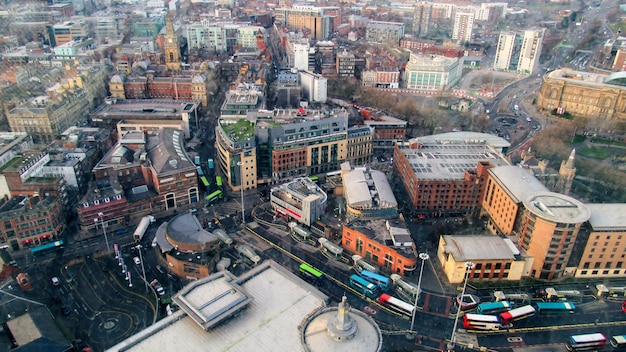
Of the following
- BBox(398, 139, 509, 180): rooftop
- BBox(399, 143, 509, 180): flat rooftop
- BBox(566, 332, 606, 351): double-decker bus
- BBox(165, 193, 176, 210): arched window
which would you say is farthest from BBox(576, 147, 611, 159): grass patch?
BBox(165, 193, 176, 210): arched window

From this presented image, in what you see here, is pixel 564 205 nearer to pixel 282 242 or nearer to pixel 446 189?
pixel 446 189

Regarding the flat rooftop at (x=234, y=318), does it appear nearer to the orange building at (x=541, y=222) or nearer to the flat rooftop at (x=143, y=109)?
the orange building at (x=541, y=222)

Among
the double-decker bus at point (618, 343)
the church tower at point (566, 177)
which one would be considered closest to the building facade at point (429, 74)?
the church tower at point (566, 177)

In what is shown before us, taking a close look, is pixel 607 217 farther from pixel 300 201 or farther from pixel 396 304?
pixel 300 201

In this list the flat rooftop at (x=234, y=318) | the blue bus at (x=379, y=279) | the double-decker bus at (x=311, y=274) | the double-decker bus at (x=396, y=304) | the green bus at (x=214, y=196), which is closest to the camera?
the flat rooftop at (x=234, y=318)

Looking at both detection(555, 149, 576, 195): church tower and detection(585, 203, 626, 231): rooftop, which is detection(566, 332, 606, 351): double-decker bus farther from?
detection(555, 149, 576, 195): church tower

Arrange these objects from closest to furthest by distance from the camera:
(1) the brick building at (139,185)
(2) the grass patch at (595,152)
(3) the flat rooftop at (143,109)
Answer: (1) the brick building at (139,185) < (2) the grass patch at (595,152) < (3) the flat rooftop at (143,109)
